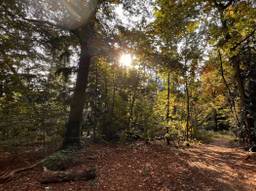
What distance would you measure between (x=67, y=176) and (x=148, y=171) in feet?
7.66

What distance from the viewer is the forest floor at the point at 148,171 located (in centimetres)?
596

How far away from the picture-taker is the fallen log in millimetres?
6082

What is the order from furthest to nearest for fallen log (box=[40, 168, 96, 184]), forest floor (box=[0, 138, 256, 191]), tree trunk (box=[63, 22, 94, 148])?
tree trunk (box=[63, 22, 94, 148]) → fallen log (box=[40, 168, 96, 184]) → forest floor (box=[0, 138, 256, 191])

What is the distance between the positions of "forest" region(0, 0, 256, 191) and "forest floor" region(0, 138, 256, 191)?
32 millimetres

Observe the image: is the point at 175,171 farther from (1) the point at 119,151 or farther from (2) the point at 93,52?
(2) the point at 93,52

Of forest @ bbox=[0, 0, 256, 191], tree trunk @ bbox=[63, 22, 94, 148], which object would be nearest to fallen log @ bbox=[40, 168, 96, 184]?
forest @ bbox=[0, 0, 256, 191]

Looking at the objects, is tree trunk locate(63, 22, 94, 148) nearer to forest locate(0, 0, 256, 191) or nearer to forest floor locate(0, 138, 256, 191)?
forest locate(0, 0, 256, 191)

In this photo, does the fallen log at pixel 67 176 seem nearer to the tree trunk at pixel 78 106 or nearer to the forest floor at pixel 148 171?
the forest floor at pixel 148 171

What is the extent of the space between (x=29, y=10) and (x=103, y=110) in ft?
17.8

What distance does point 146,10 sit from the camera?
9.56m

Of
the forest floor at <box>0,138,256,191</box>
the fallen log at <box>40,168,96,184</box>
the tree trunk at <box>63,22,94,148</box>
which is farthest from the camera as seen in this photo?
the tree trunk at <box>63,22,94,148</box>

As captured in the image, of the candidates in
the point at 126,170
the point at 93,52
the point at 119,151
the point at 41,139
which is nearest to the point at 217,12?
the point at 93,52

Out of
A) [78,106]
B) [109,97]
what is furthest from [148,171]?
[109,97]

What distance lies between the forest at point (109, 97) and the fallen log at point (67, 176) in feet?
0.08
